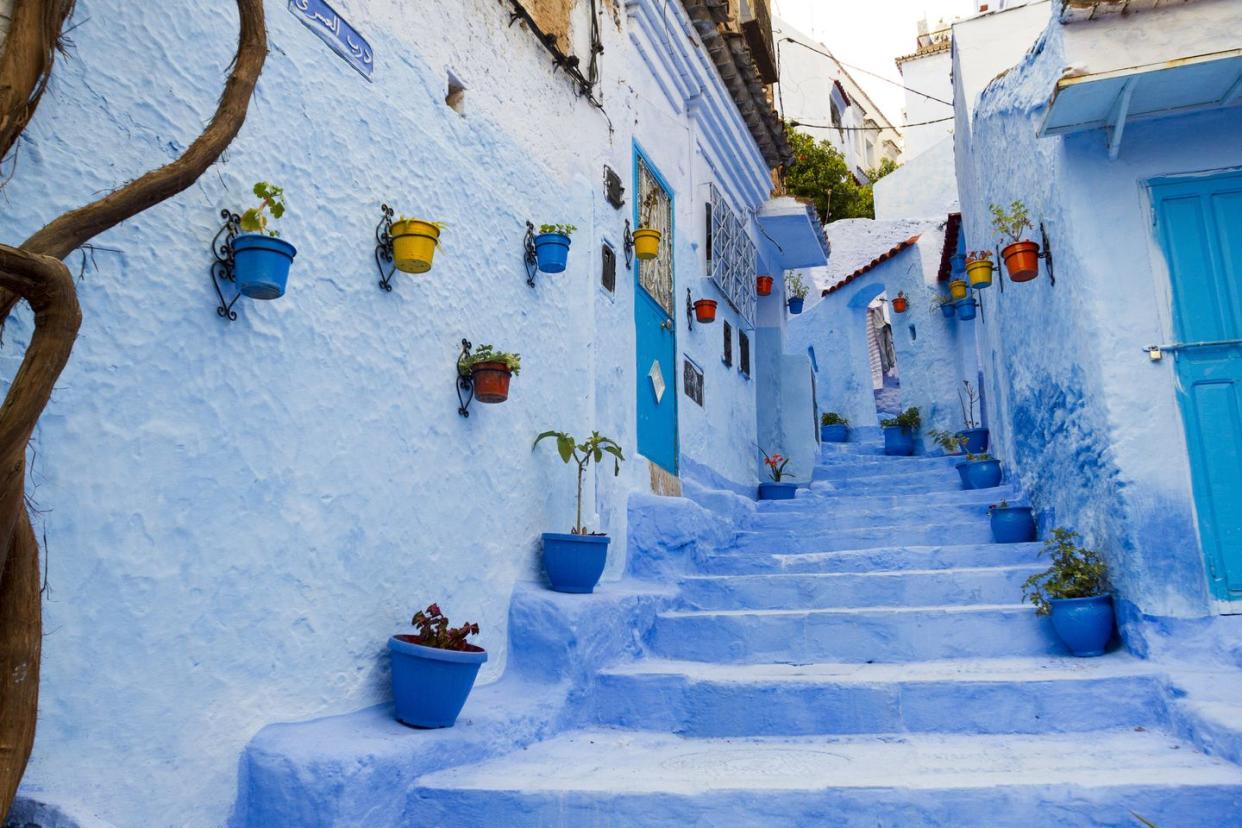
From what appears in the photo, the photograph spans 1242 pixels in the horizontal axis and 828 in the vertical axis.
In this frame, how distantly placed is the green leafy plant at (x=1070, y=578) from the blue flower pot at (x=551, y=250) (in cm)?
301

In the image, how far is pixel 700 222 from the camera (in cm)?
842

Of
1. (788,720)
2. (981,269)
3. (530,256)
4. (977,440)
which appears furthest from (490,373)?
(977,440)

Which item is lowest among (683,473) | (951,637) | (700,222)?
(951,637)

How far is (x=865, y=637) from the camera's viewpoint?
16.3 ft

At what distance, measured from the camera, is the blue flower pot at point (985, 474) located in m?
8.27

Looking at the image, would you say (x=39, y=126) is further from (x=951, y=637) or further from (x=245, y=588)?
(x=951, y=637)

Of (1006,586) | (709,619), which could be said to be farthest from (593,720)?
(1006,586)

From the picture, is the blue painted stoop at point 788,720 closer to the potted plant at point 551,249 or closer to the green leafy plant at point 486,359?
the green leafy plant at point 486,359

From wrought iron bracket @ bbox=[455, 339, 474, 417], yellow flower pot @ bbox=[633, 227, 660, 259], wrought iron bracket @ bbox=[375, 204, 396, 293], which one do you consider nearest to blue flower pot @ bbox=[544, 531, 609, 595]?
wrought iron bracket @ bbox=[455, 339, 474, 417]

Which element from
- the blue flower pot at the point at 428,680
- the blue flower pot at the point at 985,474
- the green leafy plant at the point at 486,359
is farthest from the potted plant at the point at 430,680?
the blue flower pot at the point at 985,474

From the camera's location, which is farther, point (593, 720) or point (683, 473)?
point (683, 473)

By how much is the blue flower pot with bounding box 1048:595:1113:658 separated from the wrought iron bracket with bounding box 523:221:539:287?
321cm

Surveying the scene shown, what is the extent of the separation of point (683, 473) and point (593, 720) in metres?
3.18

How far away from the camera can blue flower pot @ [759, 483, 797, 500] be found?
9742 mm
